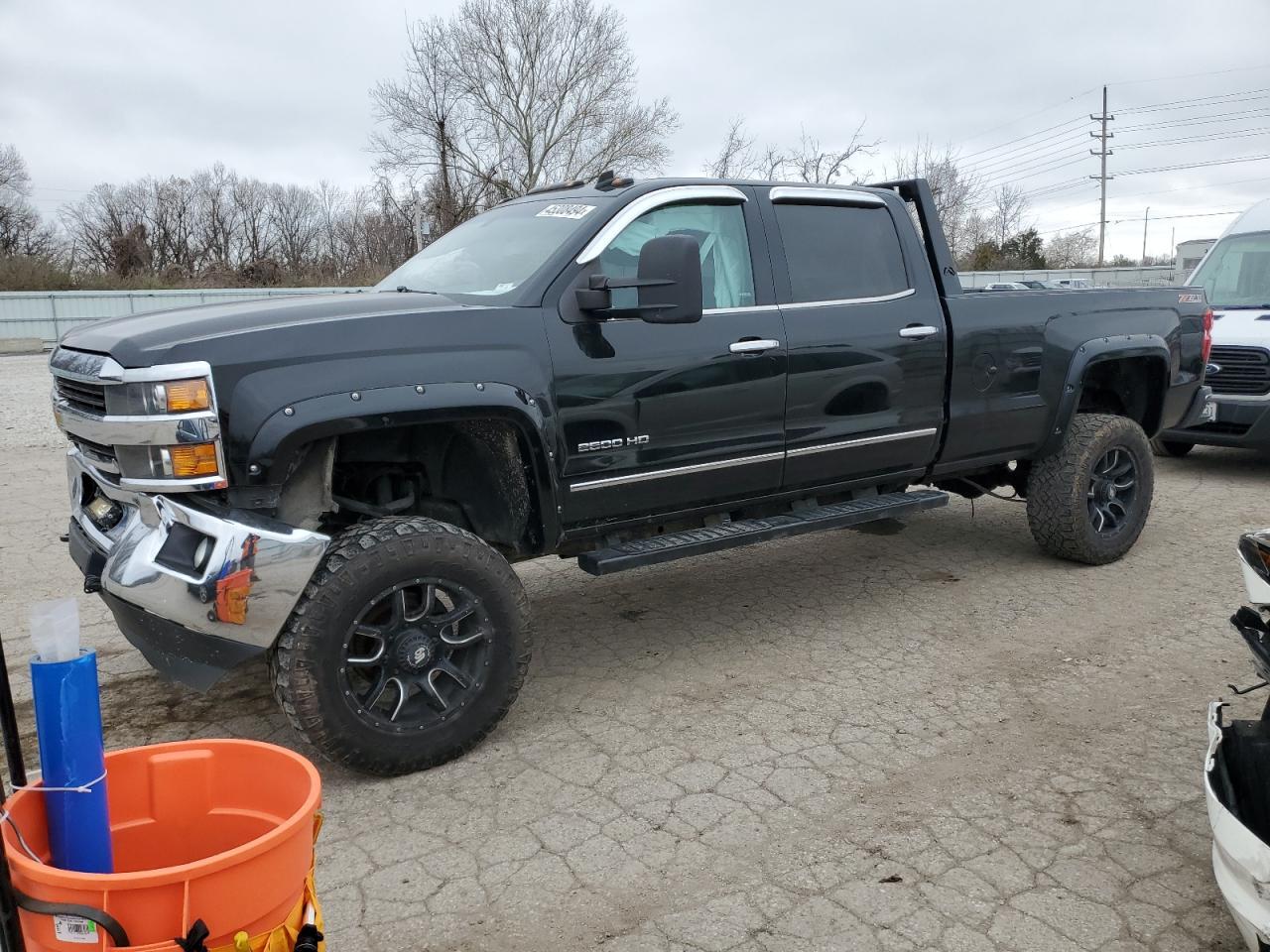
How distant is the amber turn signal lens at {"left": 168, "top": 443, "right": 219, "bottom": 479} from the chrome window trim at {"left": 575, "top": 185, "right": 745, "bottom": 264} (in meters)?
1.59

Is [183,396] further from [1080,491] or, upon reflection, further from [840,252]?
[1080,491]

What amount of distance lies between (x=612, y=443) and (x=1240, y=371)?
6863 millimetres

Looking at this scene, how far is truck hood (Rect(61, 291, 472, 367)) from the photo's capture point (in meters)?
3.20

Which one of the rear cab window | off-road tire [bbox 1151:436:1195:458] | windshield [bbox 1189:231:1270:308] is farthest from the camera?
off-road tire [bbox 1151:436:1195:458]

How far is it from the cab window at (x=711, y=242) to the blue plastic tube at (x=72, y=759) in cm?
286

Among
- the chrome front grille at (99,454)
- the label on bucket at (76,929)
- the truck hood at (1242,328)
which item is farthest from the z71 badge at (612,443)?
the truck hood at (1242,328)

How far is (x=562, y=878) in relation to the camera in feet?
9.75

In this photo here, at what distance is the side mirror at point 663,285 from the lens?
3.83 m

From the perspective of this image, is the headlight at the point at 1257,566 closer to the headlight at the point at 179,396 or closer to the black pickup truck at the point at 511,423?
the black pickup truck at the point at 511,423

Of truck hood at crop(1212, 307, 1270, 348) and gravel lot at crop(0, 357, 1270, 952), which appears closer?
gravel lot at crop(0, 357, 1270, 952)

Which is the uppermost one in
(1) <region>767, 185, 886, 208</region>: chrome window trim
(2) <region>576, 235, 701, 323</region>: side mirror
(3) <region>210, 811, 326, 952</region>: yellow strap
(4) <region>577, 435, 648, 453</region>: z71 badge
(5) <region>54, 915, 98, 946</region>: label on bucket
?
(1) <region>767, 185, 886, 208</region>: chrome window trim

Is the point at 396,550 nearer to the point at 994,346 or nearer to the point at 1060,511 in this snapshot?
the point at 994,346

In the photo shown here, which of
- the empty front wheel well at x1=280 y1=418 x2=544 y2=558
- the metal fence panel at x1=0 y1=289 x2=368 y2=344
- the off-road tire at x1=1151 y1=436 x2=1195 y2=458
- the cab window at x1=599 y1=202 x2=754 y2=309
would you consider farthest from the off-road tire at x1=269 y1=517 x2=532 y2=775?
the metal fence panel at x1=0 y1=289 x2=368 y2=344

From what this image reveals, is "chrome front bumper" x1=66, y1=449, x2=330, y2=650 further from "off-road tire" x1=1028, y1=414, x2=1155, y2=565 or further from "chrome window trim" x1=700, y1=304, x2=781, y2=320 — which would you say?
"off-road tire" x1=1028, y1=414, x2=1155, y2=565
